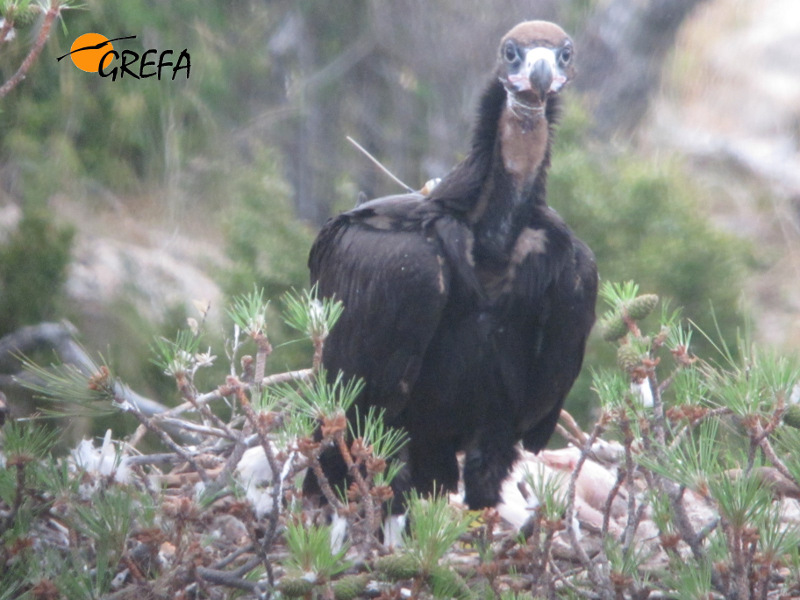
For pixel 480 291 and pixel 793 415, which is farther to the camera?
pixel 480 291

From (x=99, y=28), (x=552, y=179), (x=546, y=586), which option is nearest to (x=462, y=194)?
(x=546, y=586)

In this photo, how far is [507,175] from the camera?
132 inches

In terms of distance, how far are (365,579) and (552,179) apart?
164 inches

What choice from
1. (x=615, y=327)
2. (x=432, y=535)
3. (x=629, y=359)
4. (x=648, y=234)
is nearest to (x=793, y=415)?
(x=629, y=359)

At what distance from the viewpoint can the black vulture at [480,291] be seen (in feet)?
10.5

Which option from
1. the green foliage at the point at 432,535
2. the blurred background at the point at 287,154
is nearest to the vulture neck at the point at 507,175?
the green foliage at the point at 432,535

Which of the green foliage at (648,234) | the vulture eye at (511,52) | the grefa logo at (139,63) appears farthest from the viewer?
the green foliage at (648,234)

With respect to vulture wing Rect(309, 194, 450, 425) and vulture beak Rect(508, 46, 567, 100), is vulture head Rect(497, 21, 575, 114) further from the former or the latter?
vulture wing Rect(309, 194, 450, 425)

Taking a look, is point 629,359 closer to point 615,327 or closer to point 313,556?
point 615,327

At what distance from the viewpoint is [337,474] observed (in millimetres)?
3367

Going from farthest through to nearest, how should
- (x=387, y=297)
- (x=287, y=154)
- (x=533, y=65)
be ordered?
(x=287, y=154)
(x=533, y=65)
(x=387, y=297)

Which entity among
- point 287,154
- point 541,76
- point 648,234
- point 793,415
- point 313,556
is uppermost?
point 541,76

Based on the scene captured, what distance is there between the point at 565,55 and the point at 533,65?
0.66ft

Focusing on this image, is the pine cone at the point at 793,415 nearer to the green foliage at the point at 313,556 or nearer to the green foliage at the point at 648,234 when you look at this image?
the green foliage at the point at 313,556
